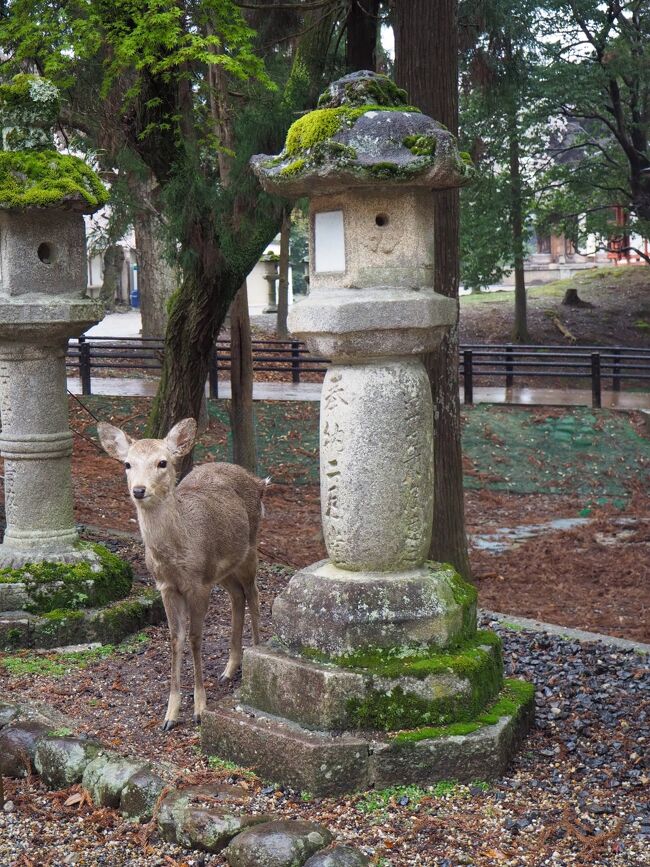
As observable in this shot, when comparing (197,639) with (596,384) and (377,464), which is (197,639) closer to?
(377,464)

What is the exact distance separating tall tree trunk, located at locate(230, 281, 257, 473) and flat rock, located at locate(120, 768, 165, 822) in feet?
28.3

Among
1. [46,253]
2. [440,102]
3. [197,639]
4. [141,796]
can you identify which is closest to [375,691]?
[141,796]

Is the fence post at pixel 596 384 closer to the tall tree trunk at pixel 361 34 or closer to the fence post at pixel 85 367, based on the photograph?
the fence post at pixel 85 367

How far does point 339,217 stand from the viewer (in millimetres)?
5477

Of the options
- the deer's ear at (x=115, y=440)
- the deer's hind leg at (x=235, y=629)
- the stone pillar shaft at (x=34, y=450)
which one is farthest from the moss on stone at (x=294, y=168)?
→ the stone pillar shaft at (x=34, y=450)

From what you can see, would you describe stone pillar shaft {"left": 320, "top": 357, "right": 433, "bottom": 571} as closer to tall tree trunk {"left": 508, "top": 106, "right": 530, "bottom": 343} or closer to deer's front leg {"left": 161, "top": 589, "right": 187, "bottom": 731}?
deer's front leg {"left": 161, "top": 589, "right": 187, "bottom": 731}

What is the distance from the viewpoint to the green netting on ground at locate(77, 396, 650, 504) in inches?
637

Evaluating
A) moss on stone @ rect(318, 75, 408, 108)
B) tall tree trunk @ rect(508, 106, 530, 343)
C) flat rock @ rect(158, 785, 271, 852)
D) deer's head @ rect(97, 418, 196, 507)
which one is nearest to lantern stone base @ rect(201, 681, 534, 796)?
flat rock @ rect(158, 785, 271, 852)

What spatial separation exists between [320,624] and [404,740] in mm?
687

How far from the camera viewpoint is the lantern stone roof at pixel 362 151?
5.21 m

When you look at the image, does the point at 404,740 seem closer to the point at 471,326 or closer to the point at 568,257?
the point at 471,326

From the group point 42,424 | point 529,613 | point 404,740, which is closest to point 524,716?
point 404,740

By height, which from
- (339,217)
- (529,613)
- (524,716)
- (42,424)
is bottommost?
(529,613)

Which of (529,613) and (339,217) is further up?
(339,217)
